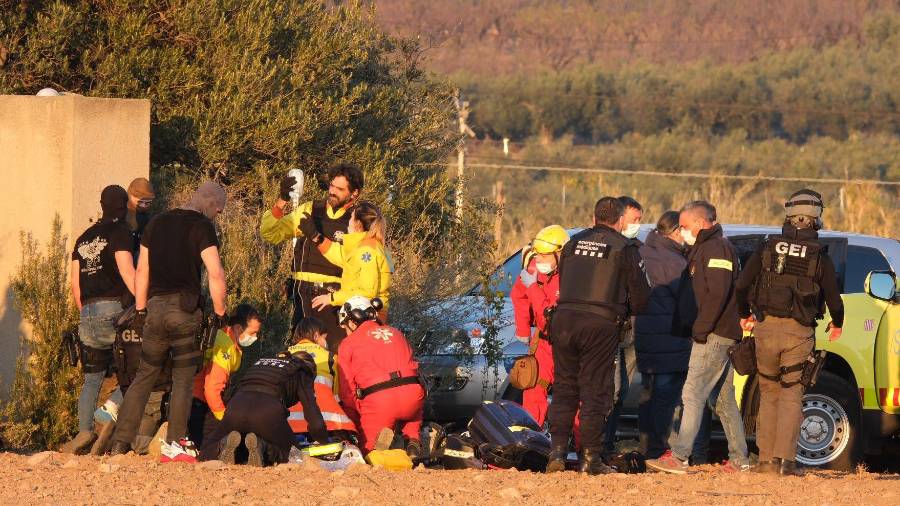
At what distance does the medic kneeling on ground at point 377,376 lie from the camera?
915 centimetres

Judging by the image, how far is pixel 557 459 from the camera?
896 centimetres

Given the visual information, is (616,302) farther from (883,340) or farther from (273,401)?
(883,340)

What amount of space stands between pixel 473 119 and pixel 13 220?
39.2m

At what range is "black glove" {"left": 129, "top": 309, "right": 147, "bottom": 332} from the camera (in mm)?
9133

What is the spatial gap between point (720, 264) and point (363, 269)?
7.54ft

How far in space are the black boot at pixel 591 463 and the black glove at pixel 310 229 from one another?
240 cm

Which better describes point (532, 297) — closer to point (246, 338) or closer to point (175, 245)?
point (246, 338)

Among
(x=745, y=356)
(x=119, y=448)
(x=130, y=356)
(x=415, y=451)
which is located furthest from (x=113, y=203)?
(x=745, y=356)

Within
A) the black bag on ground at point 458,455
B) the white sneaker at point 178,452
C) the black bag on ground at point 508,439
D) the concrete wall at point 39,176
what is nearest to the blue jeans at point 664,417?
the black bag on ground at point 508,439

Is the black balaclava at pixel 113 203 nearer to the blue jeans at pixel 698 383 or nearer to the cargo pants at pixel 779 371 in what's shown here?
the blue jeans at pixel 698 383

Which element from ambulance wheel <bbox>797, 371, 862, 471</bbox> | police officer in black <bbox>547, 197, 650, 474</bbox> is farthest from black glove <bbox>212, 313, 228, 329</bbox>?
ambulance wheel <bbox>797, 371, 862, 471</bbox>

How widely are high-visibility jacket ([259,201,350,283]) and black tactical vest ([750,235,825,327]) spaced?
290 centimetres

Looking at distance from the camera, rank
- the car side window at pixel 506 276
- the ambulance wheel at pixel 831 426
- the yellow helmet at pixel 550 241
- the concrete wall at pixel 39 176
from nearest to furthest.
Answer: the yellow helmet at pixel 550 241 → the concrete wall at pixel 39 176 → the ambulance wheel at pixel 831 426 → the car side window at pixel 506 276

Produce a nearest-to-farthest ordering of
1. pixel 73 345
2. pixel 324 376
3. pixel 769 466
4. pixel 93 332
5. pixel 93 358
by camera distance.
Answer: pixel 769 466
pixel 324 376
pixel 93 332
pixel 93 358
pixel 73 345
